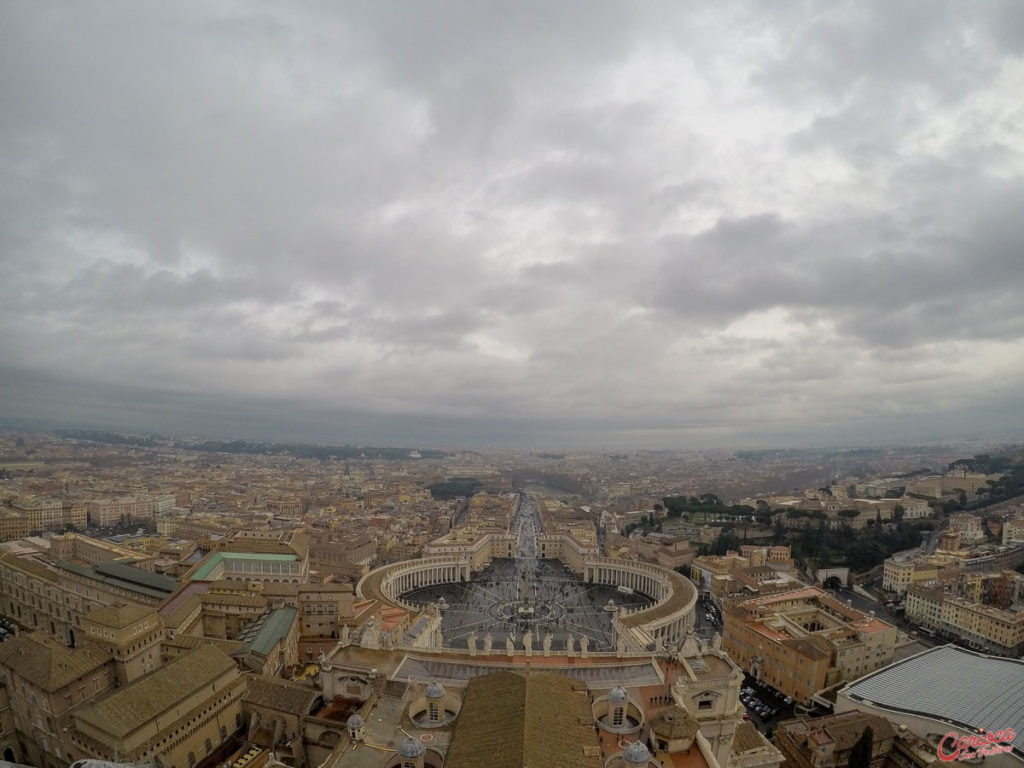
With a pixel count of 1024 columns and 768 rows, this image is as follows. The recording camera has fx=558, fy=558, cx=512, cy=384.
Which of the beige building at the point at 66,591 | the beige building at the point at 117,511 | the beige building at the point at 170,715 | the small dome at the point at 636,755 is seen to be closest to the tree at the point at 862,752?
the small dome at the point at 636,755

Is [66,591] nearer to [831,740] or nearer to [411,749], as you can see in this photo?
[411,749]

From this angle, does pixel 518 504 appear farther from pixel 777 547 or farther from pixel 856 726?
pixel 856 726

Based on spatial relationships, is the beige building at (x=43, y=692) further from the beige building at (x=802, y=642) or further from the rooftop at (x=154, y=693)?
the beige building at (x=802, y=642)

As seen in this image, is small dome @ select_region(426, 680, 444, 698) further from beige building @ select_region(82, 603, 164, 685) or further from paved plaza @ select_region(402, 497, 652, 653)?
paved plaza @ select_region(402, 497, 652, 653)

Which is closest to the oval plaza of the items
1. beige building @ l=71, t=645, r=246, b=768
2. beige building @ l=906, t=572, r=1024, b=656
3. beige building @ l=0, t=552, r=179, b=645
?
beige building @ l=71, t=645, r=246, b=768

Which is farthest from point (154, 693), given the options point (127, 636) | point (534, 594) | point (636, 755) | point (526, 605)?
point (534, 594)

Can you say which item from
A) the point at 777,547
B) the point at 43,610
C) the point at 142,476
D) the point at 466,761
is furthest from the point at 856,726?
the point at 142,476
